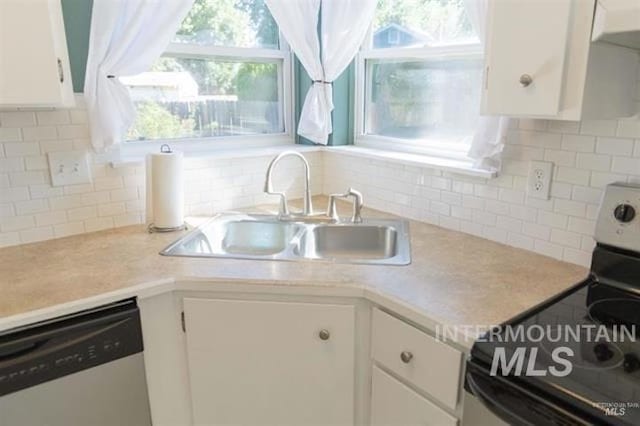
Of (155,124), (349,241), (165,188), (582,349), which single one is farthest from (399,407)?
(155,124)

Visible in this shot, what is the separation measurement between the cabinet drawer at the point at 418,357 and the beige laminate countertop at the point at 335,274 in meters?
0.08

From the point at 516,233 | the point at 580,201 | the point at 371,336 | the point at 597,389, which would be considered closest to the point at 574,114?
the point at 580,201

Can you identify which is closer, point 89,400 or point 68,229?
point 89,400

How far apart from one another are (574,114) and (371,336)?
31.0 inches

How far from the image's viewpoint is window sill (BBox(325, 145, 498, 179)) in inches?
63.9

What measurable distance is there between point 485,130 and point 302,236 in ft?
2.51

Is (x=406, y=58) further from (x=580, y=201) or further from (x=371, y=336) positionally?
(x=371, y=336)

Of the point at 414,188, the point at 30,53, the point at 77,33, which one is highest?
the point at 77,33

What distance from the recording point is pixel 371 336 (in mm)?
1314

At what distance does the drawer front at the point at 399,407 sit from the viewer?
116 centimetres

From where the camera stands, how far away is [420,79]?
1969mm

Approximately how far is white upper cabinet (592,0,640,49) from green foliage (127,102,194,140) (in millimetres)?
1613

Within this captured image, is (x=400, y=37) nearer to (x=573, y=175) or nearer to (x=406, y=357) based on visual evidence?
(x=573, y=175)

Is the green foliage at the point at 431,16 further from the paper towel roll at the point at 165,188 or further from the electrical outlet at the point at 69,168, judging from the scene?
the electrical outlet at the point at 69,168
